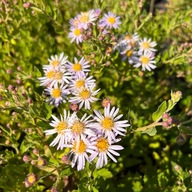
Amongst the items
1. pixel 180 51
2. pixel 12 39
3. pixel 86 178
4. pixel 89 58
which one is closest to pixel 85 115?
pixel 86 178

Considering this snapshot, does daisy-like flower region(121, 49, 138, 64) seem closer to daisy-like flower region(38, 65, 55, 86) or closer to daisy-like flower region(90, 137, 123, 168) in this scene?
daisy-like flower region(38, 65, 55, 86)

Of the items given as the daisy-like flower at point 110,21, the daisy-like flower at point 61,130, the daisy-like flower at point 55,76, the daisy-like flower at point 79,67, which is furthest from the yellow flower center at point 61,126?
the daisy-like flower at point 110,21

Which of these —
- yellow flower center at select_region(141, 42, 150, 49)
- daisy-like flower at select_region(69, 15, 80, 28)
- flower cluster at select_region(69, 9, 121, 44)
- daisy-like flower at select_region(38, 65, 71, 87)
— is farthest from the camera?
yellow flower center at select_region(141, 42, 150, 49)

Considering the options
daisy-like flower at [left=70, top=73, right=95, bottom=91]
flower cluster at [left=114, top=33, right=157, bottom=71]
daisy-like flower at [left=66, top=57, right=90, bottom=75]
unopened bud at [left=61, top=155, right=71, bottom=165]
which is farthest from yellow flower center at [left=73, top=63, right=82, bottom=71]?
unopened bud at [left=61, top=155, right=71, bottom=165]

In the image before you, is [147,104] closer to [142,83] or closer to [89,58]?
[142,83]

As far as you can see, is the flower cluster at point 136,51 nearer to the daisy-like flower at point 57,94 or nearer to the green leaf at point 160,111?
the daisy-like flower at point 57,94

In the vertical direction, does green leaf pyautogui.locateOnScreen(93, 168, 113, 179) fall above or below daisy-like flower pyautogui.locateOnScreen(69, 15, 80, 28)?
below

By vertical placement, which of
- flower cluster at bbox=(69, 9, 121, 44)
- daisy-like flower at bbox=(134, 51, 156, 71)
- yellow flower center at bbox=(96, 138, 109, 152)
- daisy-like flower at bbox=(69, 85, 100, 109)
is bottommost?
yellow flower center at bbox=(96, 138, 109, 152)
